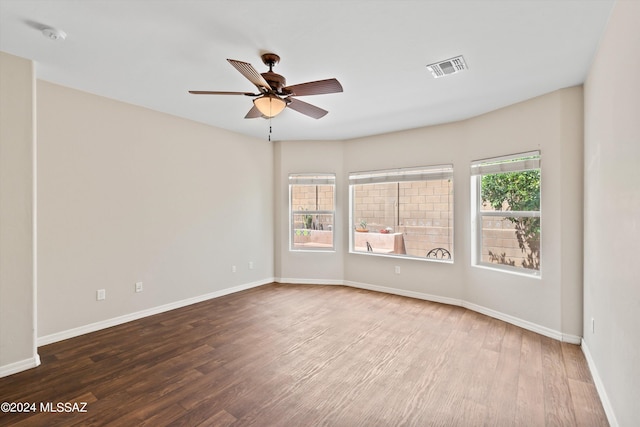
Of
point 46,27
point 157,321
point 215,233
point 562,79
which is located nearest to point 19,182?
point 46,27

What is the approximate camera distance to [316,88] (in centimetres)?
243

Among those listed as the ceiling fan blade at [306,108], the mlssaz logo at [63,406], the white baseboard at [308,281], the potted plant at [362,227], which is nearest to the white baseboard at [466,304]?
the white baseboard at [308,281]

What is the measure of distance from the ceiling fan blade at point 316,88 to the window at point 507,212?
2533mm

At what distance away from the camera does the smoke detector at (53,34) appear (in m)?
2.18

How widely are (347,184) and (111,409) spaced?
429 cm

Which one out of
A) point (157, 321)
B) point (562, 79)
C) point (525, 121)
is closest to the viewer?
point (562, 79)

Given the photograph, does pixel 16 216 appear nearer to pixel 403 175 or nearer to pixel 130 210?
pixel 130 210

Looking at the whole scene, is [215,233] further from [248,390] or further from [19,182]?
[248,390]

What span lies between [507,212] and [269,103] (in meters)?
3.18

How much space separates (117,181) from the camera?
3.59 meters

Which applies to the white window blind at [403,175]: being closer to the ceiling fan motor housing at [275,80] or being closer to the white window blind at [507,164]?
the white window blind at [507,164]

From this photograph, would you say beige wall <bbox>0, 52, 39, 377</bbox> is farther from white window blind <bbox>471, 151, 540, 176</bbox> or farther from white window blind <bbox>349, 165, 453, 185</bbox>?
white window blind <bbox>471, 151, 540, 176</bbox>

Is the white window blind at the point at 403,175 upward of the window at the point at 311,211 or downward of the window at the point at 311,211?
upward

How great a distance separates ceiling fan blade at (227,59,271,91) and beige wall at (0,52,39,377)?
2.10 m
